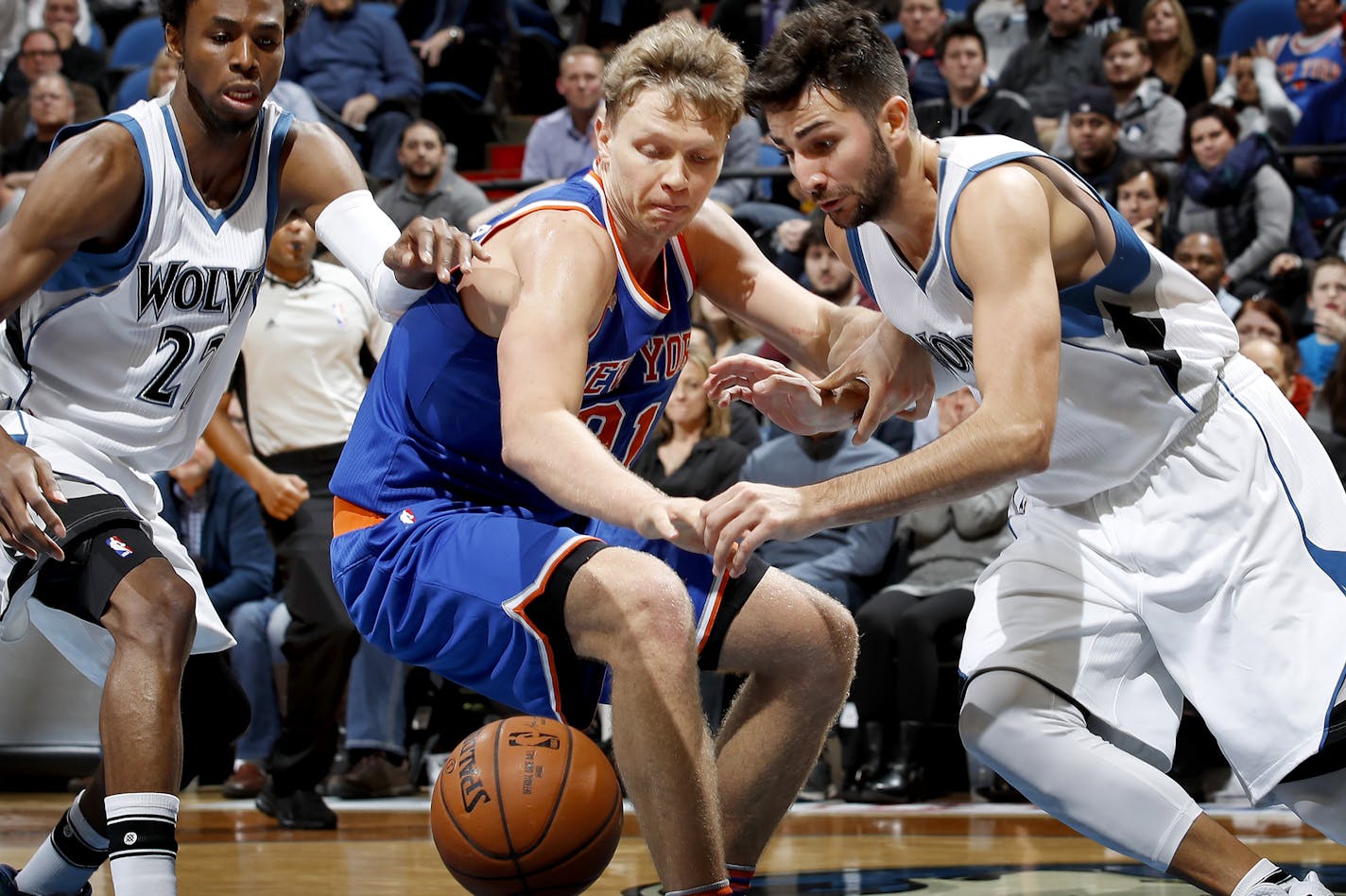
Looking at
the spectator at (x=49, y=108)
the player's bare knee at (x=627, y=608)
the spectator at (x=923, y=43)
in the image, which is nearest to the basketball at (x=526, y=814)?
the player's bare knee at (x=627, y=608)

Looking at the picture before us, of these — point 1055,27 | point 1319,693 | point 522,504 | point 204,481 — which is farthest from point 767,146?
point 1319,693

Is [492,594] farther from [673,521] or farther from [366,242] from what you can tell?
[366,242]

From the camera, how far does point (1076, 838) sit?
4.99 m

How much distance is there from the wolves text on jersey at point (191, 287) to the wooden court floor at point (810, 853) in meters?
1.51

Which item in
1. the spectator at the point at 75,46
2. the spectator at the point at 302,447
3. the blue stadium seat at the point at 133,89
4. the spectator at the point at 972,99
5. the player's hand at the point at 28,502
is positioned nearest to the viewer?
the player's hand at the point at 28,502

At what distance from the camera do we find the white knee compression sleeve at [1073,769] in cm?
286

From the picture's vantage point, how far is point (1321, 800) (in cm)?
291

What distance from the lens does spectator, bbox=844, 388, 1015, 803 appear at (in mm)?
5859

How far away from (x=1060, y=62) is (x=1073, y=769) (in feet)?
23.7

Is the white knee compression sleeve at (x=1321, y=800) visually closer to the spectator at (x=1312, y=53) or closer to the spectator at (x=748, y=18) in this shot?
the spectator at (x=1312, y=53)

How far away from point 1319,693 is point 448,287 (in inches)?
75.6

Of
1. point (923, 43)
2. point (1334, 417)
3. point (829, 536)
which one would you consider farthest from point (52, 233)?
point (923, 43)

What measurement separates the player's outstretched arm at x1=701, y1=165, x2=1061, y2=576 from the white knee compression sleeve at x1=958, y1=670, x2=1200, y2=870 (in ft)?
1.59

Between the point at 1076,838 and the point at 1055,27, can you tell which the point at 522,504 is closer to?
the point at 1076,838
